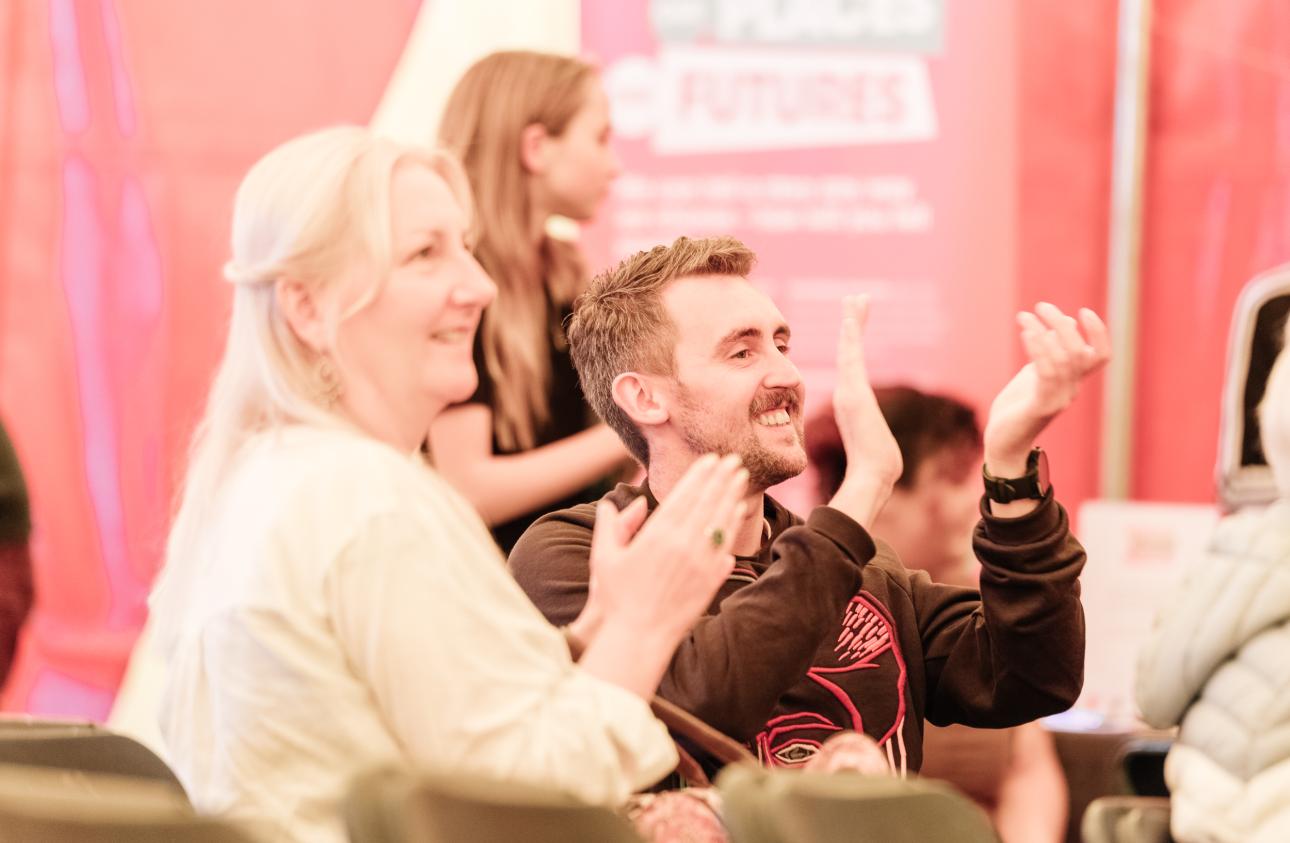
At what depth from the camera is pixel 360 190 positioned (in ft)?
5.53

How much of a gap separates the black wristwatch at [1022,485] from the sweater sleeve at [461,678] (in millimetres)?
750

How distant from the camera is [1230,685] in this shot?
2051 mm

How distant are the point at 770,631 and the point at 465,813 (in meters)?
0.67

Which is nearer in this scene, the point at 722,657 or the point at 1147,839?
the point at 722,657

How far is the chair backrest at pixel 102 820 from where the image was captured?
1.25 m

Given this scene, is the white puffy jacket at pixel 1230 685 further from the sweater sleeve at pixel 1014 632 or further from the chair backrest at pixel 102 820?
the chair backrest at pixel 102 820

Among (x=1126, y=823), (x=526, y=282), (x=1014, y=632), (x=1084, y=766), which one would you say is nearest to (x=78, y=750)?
(x=1014, y=632)

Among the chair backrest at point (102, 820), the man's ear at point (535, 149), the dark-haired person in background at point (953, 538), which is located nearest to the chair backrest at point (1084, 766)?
the dark-haired person in background at point (953, 538)

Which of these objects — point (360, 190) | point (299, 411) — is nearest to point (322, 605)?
point (299, 411)

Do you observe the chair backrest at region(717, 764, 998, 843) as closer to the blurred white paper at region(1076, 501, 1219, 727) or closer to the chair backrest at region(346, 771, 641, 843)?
the chair backrest at region(346, 771, 641, 843)

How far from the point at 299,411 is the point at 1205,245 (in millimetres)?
3289

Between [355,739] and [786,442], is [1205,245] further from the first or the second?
[355,739]

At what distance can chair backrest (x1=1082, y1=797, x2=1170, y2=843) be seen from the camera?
2178mm

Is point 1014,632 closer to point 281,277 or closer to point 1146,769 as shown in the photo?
point 1146,769
